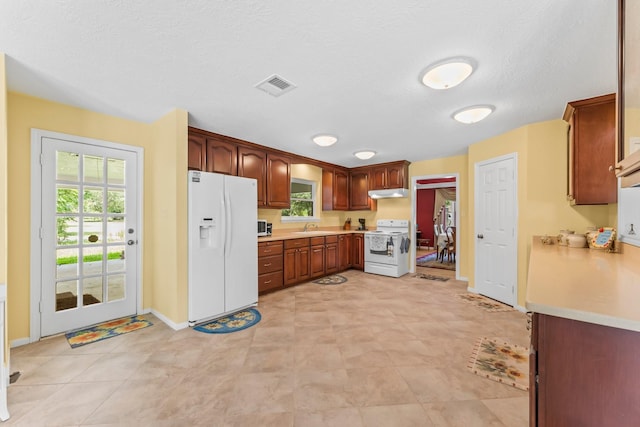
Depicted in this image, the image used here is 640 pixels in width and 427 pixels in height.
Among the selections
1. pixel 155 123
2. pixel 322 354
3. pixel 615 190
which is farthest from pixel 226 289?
pixel 615 190

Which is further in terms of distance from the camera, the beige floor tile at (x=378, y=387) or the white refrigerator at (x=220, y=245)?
the white refrigerator at (x=220, y=245)

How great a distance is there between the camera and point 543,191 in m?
3.21

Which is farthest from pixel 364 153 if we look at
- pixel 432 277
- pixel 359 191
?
pixel 432 277

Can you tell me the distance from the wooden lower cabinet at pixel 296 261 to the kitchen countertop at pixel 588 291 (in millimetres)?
3344

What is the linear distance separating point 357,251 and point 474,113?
3649mm

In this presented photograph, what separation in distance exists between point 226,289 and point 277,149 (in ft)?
7.86

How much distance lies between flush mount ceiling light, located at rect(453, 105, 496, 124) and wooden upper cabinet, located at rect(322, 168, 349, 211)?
3.23 metres

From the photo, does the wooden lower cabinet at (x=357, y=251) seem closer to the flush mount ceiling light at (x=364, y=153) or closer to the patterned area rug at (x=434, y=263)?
the patterned area rug at (x=434, y=263)

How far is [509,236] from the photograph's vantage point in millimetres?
3545

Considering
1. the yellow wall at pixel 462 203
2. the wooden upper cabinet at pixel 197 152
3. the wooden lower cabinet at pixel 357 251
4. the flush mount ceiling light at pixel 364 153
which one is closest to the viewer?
the wooden upper cabinet at pixel 197 152

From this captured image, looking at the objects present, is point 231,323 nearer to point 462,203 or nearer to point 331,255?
point 331,255

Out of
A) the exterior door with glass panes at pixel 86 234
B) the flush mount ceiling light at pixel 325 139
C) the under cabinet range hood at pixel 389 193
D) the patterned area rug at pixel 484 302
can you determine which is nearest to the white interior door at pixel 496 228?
the patterned area rug at pixel 484 302

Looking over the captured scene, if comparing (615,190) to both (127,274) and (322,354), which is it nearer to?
(322,354)

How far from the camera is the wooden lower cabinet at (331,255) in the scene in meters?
5.16
